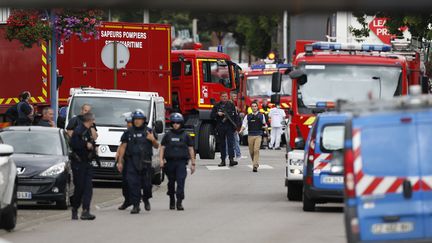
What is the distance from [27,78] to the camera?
29.8 m

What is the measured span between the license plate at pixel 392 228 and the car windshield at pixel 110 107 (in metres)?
16.2

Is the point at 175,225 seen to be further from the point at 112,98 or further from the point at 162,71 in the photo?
the point at 162,71

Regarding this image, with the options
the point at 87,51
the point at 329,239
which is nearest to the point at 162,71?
the point at 87,51

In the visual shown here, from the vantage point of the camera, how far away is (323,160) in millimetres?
19297

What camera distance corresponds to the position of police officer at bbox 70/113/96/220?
60.5 ft

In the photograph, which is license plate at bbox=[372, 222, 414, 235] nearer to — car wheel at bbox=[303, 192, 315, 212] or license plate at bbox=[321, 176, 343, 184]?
license plate at bbox=[321, 176, 343, 184]

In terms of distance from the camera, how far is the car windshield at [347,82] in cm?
2314

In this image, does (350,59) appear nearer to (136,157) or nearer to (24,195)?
(136,157)

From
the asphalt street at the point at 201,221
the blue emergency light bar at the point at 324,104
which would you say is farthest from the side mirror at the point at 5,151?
the blue emergency light bar at the point at 324,104

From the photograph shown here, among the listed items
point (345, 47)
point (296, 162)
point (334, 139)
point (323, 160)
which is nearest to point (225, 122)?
point (345, 47)

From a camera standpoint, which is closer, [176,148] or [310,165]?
[310,165]

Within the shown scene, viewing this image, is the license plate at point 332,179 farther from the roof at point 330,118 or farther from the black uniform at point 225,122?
the black uniform at point 225,122

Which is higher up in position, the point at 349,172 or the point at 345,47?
the point at 345,47

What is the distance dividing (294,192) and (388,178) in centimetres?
1218
